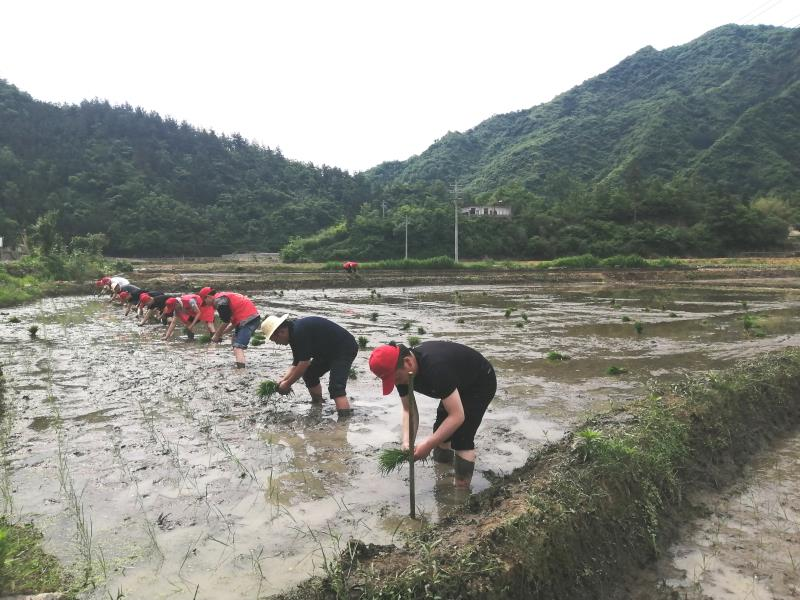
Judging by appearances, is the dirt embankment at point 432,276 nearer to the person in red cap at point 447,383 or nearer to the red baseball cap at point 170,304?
the red baseball cap at point 170,304

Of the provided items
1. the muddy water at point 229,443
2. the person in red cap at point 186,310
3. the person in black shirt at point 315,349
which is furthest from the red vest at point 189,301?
the person in black shirt at point 315,349

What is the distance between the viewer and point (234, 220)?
8762cm

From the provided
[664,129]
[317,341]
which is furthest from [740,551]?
[664,129]

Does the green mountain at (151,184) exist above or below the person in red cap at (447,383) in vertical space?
above

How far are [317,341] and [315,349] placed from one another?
11cm

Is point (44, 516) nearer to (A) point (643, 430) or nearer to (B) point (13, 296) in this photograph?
(A) point (643, 430)

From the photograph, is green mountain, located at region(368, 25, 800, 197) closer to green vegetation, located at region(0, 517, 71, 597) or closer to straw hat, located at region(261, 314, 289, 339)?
straw hat, located at region(261, 314, 289, 339)

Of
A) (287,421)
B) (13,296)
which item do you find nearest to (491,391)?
(287,421)

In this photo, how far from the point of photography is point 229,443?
232 inches

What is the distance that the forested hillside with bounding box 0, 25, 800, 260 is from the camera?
233ft

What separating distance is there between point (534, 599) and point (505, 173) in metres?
115

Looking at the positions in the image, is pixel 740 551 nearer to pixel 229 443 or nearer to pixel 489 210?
pixel 229 443

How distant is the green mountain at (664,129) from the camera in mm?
90438

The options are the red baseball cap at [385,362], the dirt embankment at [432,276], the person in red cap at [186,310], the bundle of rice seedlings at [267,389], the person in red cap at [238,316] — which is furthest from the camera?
the dirt embankment at [432,276]
